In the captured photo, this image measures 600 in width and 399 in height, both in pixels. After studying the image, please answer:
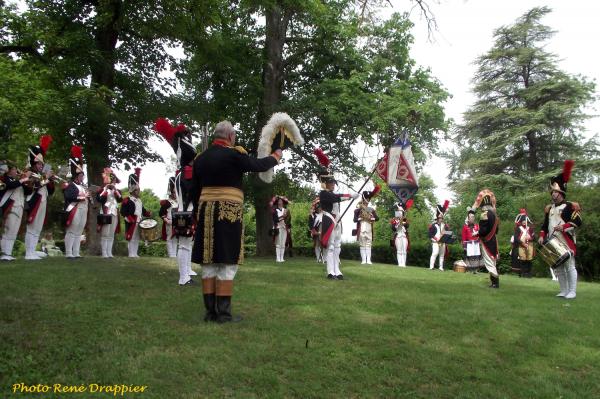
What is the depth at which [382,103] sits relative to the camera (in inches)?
906

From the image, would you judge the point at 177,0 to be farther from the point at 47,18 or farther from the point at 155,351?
the point at 155,351

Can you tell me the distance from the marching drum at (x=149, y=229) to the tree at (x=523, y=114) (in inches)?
1165

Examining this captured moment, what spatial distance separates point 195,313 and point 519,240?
15252 mm

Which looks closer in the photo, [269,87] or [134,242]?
[134,242]

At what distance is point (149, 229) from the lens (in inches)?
593

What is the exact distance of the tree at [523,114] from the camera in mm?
38094

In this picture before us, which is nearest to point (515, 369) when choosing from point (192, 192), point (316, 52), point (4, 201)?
point (192, 192)

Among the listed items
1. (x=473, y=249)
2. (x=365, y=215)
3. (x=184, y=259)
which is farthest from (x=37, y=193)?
(x=473, y=249)

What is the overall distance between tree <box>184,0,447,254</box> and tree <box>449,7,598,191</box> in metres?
16.7

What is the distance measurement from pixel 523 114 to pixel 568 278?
30.6m

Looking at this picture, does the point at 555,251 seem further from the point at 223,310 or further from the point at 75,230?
the point at 75,230

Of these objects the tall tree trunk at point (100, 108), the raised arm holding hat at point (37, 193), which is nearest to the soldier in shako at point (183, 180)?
the raised arm holding hat at point (37, 193)

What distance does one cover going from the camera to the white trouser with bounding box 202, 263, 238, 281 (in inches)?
276

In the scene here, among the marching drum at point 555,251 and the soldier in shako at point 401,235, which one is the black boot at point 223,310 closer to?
the marching drum at point 555,251
